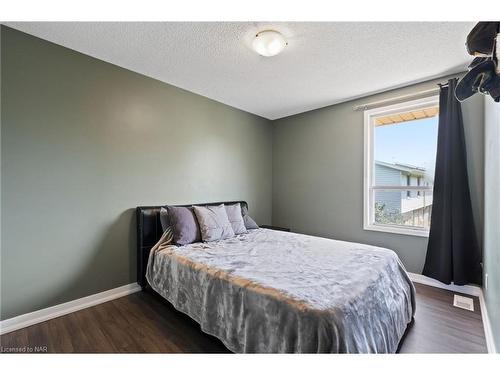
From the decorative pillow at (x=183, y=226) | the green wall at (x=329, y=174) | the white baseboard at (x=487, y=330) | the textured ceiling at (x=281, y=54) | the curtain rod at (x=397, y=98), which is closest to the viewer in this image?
the white baseboard at (x=487, y=330)

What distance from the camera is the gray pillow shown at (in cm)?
303

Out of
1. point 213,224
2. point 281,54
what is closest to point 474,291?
point 213,224

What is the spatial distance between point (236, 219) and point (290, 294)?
1818 mm

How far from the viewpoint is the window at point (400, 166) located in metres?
2.91

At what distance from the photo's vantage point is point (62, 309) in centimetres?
212

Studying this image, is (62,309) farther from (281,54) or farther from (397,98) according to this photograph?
(397,98)

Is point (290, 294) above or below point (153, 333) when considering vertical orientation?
above

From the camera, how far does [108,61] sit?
2395mm

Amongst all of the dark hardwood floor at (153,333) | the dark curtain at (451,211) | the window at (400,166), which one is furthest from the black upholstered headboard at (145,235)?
the dark curtain at (451,211)

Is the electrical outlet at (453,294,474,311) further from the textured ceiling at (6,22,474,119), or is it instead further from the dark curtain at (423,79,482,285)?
the textured ceiling at (6,22,474,119)

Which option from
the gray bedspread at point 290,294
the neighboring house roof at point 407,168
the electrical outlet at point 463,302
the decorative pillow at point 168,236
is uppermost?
the neighboring house roof at point 407,168

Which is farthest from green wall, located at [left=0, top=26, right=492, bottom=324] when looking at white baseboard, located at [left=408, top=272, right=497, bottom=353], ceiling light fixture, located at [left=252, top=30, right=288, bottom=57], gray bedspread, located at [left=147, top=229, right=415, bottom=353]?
ceiling light fixture, located at [left=252, top=30, right=288, bottom=57]

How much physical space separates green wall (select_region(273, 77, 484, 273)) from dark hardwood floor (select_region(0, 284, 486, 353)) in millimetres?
1044

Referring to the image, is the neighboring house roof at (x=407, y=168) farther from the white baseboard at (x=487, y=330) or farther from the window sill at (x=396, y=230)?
the white baseboard at (x=487, y=330)
